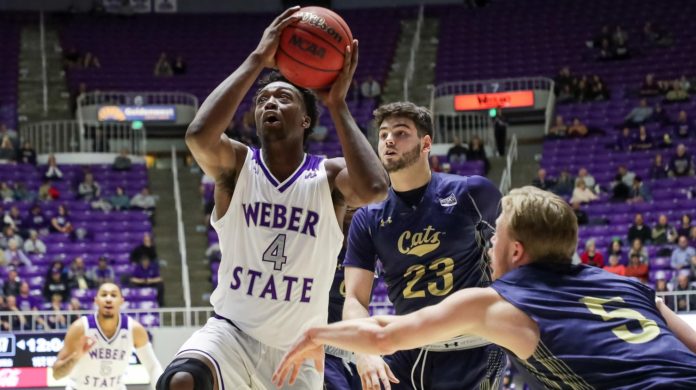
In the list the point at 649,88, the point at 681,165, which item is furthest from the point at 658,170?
the point at 649,88

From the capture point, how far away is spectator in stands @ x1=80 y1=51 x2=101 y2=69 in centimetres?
2709

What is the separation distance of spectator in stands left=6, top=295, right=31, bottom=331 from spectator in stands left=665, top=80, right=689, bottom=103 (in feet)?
46.7

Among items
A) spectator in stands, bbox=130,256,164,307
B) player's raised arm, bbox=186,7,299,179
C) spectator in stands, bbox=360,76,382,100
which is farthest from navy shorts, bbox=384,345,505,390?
spectator in stands, bbox=360,76,382,100

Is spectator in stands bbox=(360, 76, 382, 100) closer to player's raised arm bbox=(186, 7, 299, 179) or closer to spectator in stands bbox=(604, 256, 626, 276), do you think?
spectator in stands bbox=(604, 256, 626, 276)

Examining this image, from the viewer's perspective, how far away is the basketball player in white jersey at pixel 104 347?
887 cm

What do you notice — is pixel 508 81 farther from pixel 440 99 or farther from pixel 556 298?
pixel 556 298

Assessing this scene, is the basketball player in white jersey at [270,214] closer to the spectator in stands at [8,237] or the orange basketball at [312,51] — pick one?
the orange basketball at [312,51]

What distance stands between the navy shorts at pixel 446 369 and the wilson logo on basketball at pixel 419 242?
1.94 ft

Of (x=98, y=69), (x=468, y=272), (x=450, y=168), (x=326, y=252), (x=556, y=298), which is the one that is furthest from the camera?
(x=98, y=69)

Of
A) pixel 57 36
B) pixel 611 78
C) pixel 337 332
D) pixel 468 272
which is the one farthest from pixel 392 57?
pixel 337 332

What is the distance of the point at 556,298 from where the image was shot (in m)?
3.49

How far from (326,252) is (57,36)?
25.5m

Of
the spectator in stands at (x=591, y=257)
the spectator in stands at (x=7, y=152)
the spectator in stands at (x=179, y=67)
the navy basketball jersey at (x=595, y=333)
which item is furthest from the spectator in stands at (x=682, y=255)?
the spectator in stands at (x=179, y=67)

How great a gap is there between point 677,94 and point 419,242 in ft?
56.4
